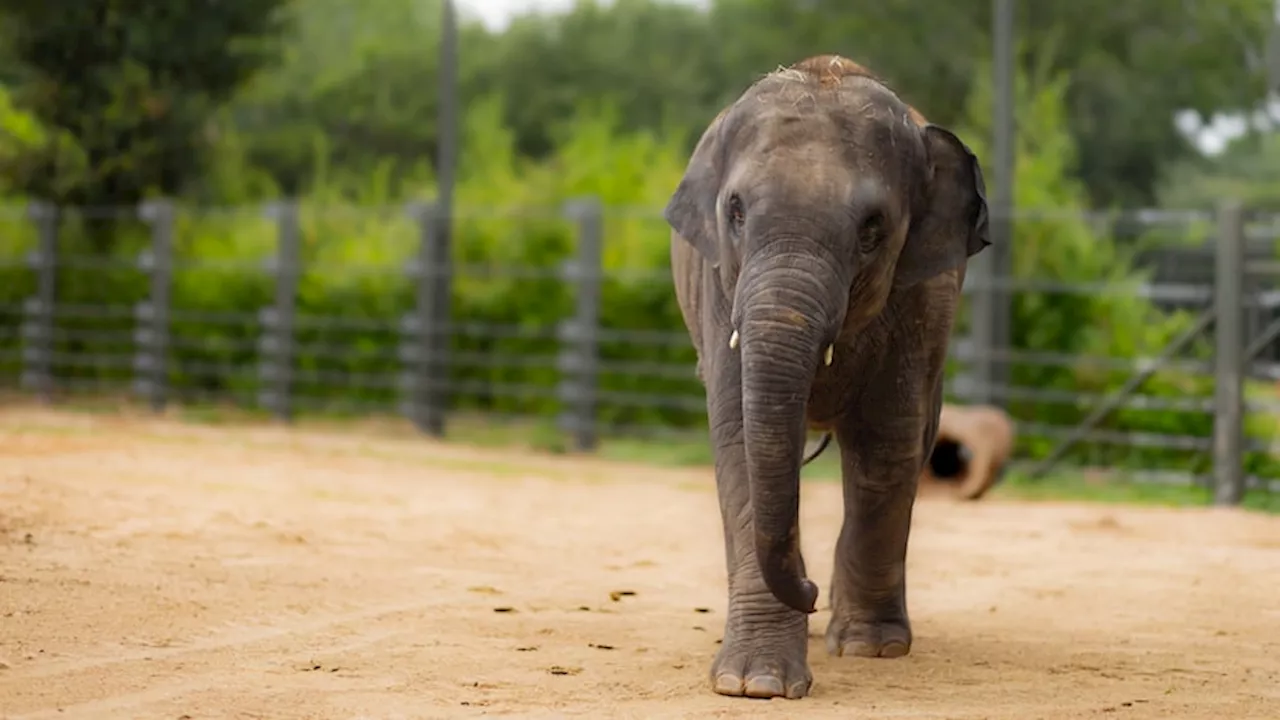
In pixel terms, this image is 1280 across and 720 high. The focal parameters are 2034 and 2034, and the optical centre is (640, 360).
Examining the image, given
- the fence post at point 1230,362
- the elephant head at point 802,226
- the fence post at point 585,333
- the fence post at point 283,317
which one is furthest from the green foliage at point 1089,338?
the elephant head at point 802,226

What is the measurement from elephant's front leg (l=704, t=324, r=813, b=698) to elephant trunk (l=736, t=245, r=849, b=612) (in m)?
0.30

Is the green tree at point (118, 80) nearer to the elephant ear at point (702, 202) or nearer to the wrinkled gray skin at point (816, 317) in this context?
the wrinkled gray skin at point (816, 317)

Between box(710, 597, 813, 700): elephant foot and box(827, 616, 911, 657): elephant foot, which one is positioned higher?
box(710, 597, 813, 700): elephant foot

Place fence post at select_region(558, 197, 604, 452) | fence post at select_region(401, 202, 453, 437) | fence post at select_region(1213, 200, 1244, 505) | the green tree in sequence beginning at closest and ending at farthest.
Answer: fence post at select_region(1213, 200, 1244, 505) < fence post at select_region(558, 197, 604, 452) < fence post at select_region(401, 202, 453, 437) < the green tree

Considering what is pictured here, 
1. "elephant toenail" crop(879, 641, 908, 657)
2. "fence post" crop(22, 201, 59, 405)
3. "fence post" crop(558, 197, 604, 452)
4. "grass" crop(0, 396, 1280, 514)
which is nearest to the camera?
"elephant toenail" crop(879, 641, 908, 657)

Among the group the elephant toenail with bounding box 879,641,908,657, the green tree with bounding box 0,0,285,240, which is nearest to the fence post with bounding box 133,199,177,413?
the green tree with bounding box 0,0,285,240

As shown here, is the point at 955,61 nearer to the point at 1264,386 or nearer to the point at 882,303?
the point at 1264,386

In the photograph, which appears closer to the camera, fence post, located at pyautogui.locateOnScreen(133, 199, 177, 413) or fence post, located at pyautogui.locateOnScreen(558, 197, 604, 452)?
fence post, located at pyautogui.locateOnScreen(558, 197, 604, 452)

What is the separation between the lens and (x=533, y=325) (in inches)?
718

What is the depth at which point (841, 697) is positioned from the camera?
6.00 m

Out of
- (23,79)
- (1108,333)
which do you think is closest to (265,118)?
(23,79)

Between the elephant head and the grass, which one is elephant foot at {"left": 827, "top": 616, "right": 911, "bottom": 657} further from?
the grass

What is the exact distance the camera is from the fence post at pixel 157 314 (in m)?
20.1

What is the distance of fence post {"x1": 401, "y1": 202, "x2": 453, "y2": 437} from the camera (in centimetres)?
1841
